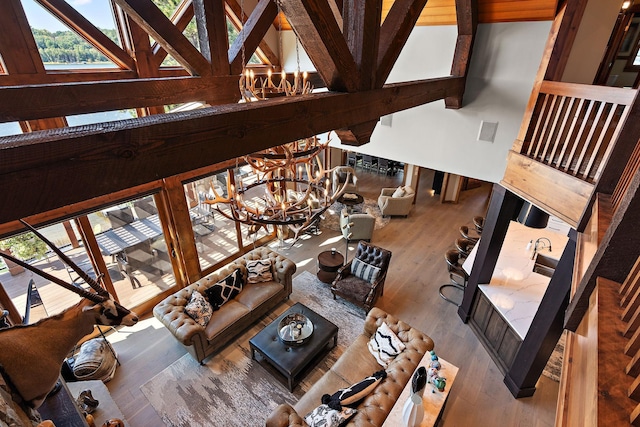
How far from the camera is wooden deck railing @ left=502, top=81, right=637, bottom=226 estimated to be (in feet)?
8.60

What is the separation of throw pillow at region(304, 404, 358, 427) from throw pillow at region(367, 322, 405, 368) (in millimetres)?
1018

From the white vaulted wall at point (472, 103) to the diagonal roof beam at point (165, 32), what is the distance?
3.16 metres

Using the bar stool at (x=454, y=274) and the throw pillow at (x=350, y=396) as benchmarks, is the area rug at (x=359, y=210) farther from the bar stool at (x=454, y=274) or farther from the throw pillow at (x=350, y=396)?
the throw pillow at (x=350, y=396)

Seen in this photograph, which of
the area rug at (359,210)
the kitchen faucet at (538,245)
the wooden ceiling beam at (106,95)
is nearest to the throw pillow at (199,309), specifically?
the wooden ceiling beam at (106,95)

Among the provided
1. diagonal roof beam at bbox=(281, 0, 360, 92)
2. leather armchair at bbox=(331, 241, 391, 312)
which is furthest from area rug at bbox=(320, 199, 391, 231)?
diagonal roof beam at bbox=(281, 0, 360, 92)

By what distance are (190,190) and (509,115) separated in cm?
575

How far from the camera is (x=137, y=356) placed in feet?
16.4

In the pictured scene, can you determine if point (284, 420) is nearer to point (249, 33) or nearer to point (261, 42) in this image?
point (249, 33)

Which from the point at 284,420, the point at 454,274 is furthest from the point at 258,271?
the point at 454,274

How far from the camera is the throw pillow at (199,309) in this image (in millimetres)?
4840

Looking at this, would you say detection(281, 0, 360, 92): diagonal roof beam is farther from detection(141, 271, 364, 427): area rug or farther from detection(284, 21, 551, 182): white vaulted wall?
detection(141, 271, 364, 427): area rug

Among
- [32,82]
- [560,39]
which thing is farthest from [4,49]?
[560,39]

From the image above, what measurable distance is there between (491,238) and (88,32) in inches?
260

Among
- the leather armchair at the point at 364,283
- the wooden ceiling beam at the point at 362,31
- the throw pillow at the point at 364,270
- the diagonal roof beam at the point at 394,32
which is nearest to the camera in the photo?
the wooden ceiling beam at the point at 362,31
